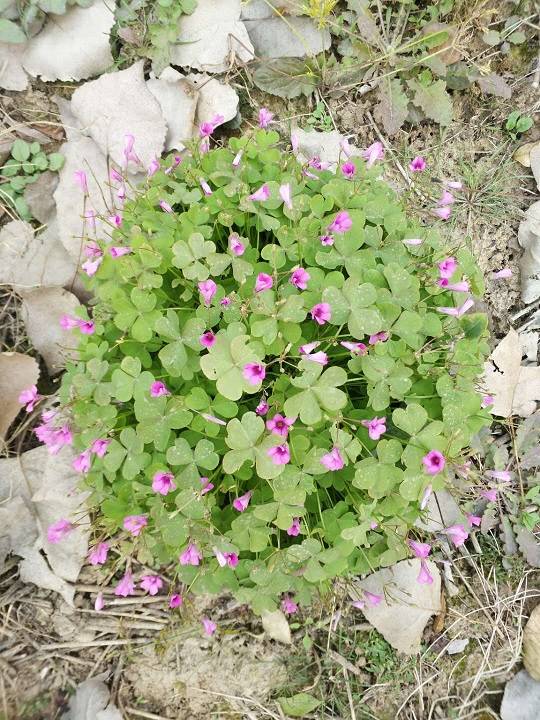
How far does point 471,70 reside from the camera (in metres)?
3.04

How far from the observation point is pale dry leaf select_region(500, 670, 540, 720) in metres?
2.65

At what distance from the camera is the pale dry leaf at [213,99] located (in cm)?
280

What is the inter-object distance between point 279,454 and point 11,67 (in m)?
2.33

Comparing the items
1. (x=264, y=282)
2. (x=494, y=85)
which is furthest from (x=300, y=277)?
(x=494, y=85)

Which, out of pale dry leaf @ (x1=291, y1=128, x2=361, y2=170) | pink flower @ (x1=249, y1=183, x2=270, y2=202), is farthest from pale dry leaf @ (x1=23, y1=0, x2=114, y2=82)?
pink flower @ (x1=249, y1=183, x2=270, y2=202)

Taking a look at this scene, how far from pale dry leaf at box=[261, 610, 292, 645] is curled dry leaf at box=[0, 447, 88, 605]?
819 millimetres

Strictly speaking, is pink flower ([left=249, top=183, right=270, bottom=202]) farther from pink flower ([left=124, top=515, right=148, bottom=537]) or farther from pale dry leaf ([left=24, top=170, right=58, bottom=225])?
pale dry leaf ([left=24, top=170, right=58, bottom=225])

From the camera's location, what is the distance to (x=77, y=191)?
2.72m

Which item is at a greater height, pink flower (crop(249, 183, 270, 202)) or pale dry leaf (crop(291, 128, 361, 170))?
pink flower (crop(249, 183, 270, 202))

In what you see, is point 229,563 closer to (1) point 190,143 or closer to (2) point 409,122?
(1) point 190,143

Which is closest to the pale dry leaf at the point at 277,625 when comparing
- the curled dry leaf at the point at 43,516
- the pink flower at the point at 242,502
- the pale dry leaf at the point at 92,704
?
the pale dry leaf at the point at 92,704

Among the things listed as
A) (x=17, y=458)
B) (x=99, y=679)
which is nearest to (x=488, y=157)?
(x=17, y=458)

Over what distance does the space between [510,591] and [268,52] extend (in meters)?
2.82

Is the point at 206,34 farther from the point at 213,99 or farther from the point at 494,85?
the point at 494,85
